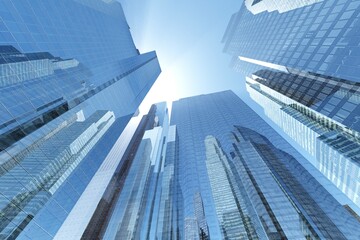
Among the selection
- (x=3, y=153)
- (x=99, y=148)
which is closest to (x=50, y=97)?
(x=3, y=153)

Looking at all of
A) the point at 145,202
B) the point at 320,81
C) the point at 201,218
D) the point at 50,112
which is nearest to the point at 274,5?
the point at 320,81

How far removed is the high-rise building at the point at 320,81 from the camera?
160ft

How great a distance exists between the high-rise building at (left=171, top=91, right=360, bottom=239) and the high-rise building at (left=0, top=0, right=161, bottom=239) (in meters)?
36.5

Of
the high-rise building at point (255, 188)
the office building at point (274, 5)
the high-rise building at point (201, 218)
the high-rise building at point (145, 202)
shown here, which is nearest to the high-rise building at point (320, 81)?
the office building at point (274, 5)

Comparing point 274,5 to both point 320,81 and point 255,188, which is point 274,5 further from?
point 255,188

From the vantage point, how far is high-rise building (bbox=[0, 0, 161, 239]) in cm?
4116

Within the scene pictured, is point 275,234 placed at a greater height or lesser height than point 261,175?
lesser

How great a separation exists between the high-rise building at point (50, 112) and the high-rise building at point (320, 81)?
52813mm

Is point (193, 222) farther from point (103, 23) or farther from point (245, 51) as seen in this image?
point (103, 23)

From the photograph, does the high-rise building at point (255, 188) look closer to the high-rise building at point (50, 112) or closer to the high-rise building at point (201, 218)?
the high-rise building at point (201, 218)

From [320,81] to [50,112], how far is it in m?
59.1

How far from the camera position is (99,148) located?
7931 cm

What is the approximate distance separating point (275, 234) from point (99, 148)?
51.9 metres

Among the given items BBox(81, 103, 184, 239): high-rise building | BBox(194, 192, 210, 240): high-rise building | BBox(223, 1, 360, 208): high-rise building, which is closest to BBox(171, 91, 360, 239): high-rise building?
BBox(194, 192, 210, 240): high-rise building
